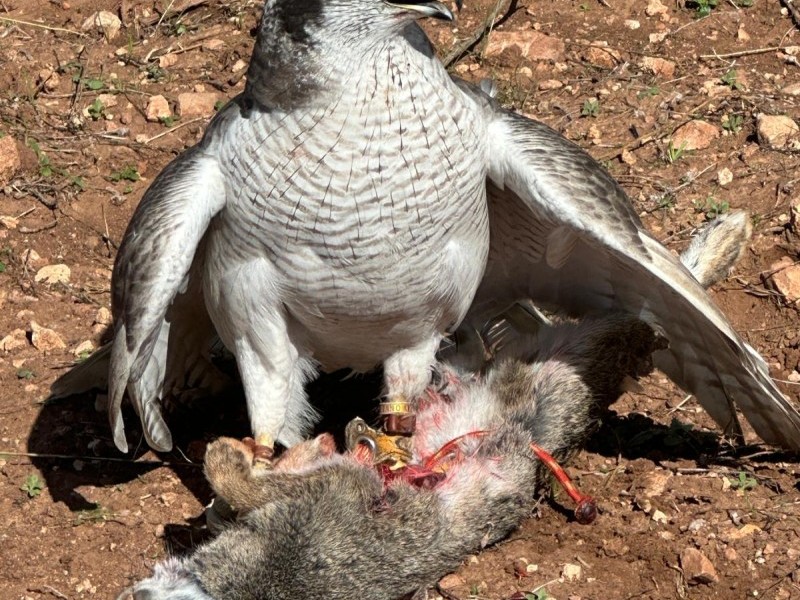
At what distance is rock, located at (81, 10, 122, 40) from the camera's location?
26.3ft

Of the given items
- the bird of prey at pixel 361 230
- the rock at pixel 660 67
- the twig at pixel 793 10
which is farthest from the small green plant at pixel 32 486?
the twig at pixel 793 10

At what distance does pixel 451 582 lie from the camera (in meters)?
5.18

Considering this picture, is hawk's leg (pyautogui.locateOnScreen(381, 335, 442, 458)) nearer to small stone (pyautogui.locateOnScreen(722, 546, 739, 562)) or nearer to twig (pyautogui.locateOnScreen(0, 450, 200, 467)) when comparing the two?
twig (pyautogui.locateOnScreen(0, 450, 200, 467))

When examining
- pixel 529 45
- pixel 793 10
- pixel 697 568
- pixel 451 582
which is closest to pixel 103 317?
pixel 451 582

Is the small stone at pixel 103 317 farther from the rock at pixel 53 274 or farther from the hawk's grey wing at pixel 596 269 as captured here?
the hawk's grey wing at pixel 596 269

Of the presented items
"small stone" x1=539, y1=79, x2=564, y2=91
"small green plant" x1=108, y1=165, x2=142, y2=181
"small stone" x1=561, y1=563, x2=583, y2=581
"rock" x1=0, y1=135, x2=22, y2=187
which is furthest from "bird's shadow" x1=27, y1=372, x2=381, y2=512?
"small stone" x1=539, y1=79, x2=564, y2=91

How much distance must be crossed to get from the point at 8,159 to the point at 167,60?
1169 mm

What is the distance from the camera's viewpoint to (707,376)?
5.67 meters

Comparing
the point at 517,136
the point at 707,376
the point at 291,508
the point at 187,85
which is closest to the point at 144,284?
the point at 291,508

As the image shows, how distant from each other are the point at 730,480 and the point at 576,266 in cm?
104

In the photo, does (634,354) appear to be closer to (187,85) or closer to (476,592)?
(476,592)

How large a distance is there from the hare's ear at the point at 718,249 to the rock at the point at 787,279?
249mm

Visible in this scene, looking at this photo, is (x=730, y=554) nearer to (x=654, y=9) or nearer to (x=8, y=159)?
(x=654, y=9)

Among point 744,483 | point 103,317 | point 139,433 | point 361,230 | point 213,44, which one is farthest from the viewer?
point 213,44
